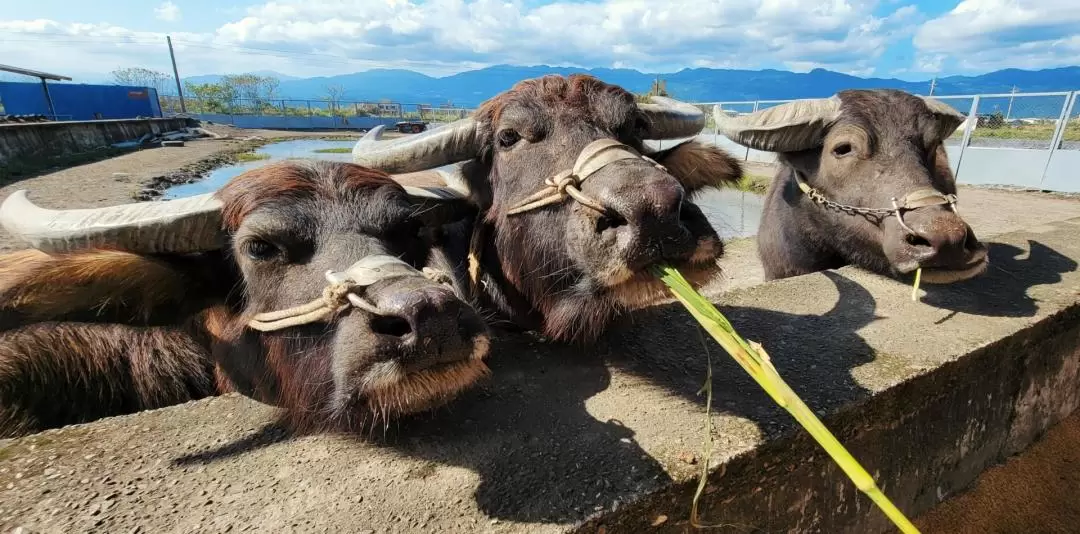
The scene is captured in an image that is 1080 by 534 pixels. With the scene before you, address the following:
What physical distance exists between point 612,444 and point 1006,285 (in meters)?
3.25

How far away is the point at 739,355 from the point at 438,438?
3.42ft

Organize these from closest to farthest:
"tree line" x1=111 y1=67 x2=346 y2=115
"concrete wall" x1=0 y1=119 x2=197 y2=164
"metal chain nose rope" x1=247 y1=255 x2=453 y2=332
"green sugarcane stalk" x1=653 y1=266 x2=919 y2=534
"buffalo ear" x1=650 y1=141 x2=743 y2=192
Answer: "green sugarcane stalk" x1=653 y1=266 x2=919 y2=534 → "metal chain nose rope" x1=247 y1=255 x2=453 y2=332 → "buffalo ear" x1=650 y1=141 x2=743 y2=192 → "concrete wall" x1=0 y1=119 x2=197 y2=164 → "tree line" x1=111 y1=67 x2=346 y2=115

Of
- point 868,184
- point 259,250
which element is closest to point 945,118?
point 868,184

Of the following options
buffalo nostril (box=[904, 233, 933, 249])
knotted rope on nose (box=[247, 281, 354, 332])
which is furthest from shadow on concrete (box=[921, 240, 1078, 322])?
knotted rope on nose (box=[247, 281, 354, 332])

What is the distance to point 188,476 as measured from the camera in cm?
162

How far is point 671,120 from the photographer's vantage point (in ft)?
10.2

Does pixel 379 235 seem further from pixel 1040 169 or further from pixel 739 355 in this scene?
pixel 1040 169

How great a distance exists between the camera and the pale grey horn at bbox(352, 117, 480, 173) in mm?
2777

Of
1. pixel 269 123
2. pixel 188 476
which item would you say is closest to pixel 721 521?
pixel 188 476

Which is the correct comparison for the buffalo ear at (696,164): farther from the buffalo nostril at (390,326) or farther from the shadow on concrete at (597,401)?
the buffalo nostril at (390,326)

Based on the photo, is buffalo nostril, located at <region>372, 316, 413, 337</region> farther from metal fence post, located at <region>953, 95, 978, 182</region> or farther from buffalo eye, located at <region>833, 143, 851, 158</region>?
metal fence post, located at <region>953, 95, 978, 182</region>

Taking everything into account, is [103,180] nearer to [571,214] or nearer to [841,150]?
[571,214]

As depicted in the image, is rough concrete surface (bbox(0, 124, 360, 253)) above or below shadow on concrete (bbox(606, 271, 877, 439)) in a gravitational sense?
below

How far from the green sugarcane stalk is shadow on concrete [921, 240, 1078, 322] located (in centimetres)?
230
